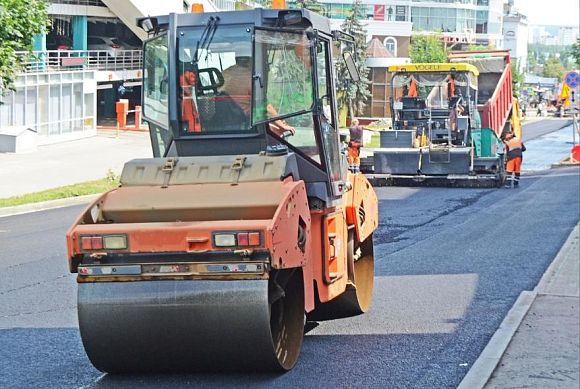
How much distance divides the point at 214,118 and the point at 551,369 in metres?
3.44

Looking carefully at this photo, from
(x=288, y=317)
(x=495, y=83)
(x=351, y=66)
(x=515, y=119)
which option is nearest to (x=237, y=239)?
(x=288, y=317)

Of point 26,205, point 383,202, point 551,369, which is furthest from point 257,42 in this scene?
point 383,202

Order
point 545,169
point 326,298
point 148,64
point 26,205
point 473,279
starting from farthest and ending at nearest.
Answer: point 545,169
point 26,205
point 473,279
point 148,64
point 326,298

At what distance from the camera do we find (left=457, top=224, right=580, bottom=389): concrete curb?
312 inches

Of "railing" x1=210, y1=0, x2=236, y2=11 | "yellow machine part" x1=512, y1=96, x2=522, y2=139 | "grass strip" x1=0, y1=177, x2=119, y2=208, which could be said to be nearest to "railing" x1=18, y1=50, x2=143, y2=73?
"railing" x1=210, y1=0, x2=236, y2=11

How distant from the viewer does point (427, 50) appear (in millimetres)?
81125

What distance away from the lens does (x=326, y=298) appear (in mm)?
8492

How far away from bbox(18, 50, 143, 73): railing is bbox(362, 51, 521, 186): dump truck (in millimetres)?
16437

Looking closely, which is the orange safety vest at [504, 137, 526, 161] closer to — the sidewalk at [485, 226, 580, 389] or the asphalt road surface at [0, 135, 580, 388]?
the asphalt road surface at [0, 135, 580, 388]

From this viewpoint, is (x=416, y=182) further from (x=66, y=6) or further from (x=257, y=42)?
(x=66, y=6)

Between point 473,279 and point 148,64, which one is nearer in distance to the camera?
point 148,64

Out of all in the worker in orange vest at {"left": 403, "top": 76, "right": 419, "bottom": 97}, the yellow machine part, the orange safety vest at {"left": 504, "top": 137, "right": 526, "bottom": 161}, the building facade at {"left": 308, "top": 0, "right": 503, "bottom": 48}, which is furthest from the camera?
the building facade at {"left": 308, "top": 0, "right": 503, "bottom": 48}

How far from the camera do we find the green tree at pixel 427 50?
7519cm

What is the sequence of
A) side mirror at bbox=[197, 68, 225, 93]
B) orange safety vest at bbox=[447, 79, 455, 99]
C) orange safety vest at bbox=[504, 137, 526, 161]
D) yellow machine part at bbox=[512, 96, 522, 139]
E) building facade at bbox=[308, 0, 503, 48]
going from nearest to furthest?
side mirror at bbox=[197, 68, 225, 93], orange safety vest at bbox=[447, 79, 455, 99], orange safety vest at bbox=[504, 137, 526, 161], yellow machine part at bbox=[512, 96, 522, 139], building facade at bbox=[308, 0, 503, 48]
